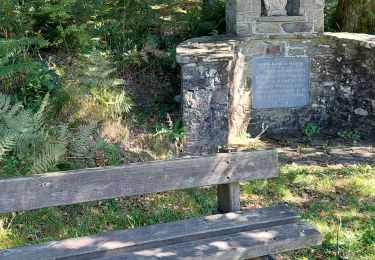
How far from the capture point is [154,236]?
3.03 metres

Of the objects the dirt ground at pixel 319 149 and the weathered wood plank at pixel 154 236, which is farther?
the dirt ground at pixel 319 149

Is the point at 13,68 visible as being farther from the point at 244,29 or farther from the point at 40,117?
the point at 244,29

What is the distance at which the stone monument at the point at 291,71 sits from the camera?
680 centimetres

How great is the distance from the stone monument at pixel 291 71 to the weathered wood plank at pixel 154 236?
10.9ft

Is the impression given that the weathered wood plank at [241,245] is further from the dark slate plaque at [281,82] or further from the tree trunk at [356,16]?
the tree trunk at [356,16]

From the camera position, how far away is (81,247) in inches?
114

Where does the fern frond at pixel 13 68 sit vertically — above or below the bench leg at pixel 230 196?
above

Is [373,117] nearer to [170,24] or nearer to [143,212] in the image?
[170,24]

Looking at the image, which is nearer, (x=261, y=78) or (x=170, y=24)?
(x=261, y=78)

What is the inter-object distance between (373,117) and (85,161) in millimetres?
3771

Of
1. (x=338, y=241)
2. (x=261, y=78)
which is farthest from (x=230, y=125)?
(x=338, y=241)

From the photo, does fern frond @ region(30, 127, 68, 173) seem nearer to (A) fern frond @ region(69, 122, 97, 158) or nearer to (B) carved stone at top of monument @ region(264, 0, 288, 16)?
(A) fern frond @ region(69, 122, 97, 158)

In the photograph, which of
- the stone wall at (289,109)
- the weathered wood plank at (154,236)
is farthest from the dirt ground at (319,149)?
the weathered wood plank at (154,236)

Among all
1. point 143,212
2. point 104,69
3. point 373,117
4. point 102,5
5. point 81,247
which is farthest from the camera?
point 102,5
